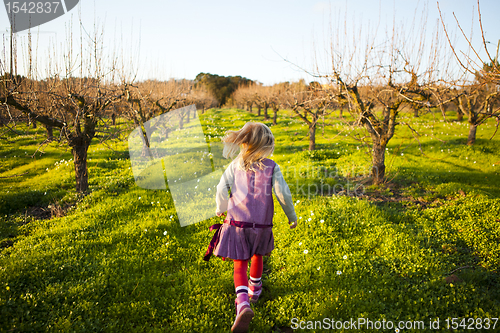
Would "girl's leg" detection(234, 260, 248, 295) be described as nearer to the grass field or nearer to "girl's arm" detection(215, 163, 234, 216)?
the grass field

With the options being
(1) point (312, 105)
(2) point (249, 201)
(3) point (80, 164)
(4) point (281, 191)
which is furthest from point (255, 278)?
(1) point (312, 105)

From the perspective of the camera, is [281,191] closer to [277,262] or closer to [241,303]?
[241,303]

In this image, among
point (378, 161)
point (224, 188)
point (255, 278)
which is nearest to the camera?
point (224, 188)

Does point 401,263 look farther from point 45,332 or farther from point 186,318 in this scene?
point 45,332

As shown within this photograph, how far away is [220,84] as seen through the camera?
91250mm

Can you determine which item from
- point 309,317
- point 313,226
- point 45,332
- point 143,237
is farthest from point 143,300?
point 313,226

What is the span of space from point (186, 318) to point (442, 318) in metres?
3.24

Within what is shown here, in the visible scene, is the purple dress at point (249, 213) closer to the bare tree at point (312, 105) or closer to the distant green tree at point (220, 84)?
the bare tree at point (312, 105)

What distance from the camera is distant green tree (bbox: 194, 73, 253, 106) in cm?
8738

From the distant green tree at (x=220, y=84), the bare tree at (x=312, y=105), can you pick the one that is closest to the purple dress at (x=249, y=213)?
the bare tree at (x=312, y=105)

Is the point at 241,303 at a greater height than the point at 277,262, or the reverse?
the point at 241,303

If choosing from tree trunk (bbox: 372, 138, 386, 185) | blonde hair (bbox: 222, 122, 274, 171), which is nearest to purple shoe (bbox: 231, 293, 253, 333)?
blonde hair (bbox: 222, 122, 274, 171)

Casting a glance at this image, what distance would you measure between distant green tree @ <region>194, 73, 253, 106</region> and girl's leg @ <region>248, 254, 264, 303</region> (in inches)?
3402

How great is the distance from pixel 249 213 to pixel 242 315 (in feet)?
3.96
